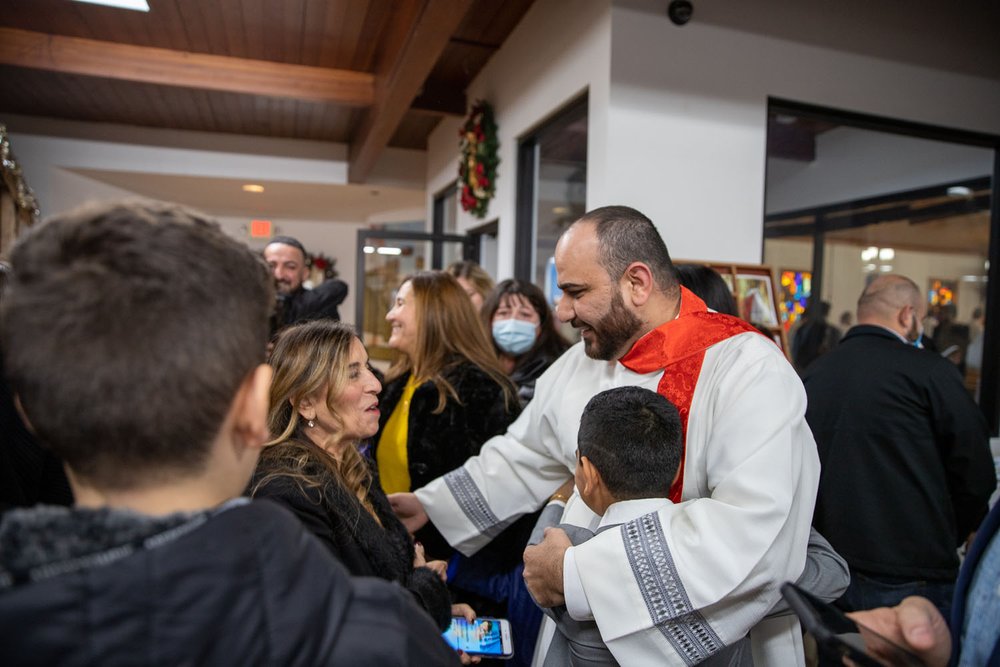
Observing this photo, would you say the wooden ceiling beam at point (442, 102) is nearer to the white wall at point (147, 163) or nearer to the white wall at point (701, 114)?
the white wall at point (147, 163)

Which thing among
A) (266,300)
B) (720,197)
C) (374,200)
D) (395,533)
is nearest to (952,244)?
(720,197)

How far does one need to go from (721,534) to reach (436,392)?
1.25 metres

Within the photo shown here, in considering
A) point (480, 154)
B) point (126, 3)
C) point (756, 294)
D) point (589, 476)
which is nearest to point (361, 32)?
point (480, 154)

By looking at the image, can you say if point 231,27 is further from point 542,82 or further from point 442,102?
point 542,82

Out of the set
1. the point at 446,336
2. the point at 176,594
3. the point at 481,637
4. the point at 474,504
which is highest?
the point at 446,336

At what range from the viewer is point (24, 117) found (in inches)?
253

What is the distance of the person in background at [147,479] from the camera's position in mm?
570

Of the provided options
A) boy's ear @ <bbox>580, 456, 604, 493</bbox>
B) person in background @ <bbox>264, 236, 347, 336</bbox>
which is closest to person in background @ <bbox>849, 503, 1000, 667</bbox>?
boy's ear @ <bbox>580, 456, 604, 493</bbox>

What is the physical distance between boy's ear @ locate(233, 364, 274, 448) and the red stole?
1.07 metres

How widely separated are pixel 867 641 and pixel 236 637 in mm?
802

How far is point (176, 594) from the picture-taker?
585 millimetres

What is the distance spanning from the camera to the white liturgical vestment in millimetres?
1326

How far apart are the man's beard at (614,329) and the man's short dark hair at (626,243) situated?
8 centimetres

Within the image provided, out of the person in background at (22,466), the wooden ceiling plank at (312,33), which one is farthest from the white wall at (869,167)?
the person in background at (22,466)
